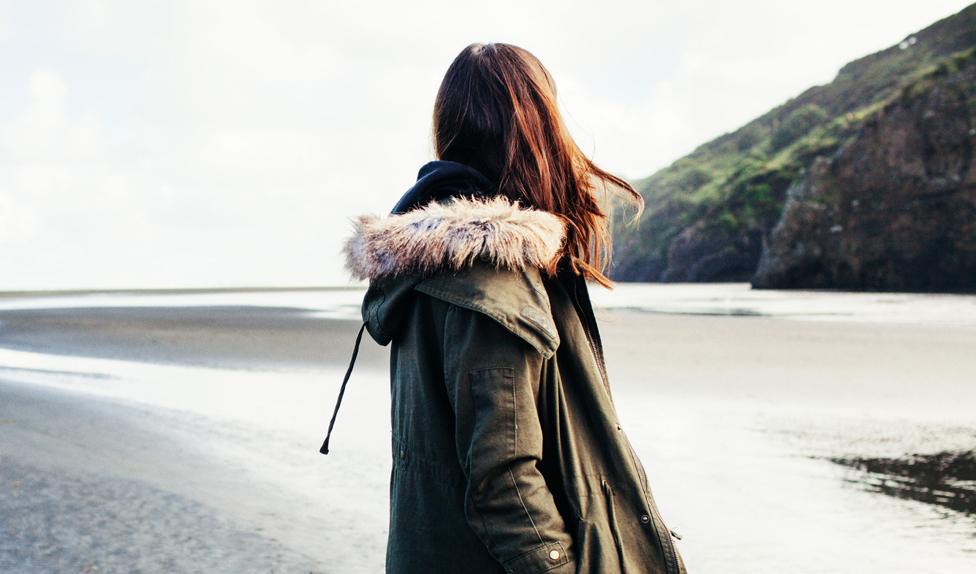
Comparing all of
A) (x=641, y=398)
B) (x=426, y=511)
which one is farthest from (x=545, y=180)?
(x=641, y=398)

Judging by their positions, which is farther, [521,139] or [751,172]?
Answer: [751,172]

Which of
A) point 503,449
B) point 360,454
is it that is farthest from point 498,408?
point 360,454

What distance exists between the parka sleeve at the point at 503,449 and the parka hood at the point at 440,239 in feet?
0.35

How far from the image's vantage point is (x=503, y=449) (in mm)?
1432

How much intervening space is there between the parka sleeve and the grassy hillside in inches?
1791

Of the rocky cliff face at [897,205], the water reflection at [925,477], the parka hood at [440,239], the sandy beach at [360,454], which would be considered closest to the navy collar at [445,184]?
the parka hood at [440,239]

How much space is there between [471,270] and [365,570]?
287cm

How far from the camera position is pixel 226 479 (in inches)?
222

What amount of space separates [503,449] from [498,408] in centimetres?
8

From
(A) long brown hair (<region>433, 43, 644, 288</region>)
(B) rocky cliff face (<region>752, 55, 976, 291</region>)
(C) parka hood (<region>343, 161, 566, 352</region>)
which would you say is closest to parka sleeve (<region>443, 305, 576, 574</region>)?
(C) parka hood (<region>343, 161, 566, 352</region>)

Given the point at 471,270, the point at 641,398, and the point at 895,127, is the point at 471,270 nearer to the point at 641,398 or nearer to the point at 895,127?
the point at 641,398

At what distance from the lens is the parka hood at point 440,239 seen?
1.52m

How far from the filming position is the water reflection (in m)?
5.11

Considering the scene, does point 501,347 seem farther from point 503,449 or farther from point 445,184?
point 445,184
